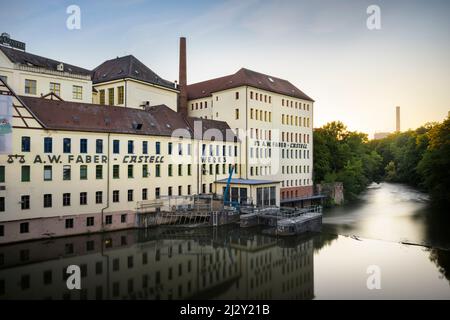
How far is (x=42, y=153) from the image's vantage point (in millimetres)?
24734

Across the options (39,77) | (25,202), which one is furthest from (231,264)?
(39,77)

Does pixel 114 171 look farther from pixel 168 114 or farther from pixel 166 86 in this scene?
pixel 166 86

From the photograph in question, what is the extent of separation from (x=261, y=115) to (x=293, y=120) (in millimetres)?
7279

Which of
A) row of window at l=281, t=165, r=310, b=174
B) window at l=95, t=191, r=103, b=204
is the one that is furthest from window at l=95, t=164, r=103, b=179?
row of window at l=281, t=165, r=310, b=174

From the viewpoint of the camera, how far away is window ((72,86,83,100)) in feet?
112

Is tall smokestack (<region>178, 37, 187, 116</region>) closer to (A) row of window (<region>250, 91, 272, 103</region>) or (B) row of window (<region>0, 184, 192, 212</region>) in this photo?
(A) row of window (<region>250, 91, 272, 103</region>)

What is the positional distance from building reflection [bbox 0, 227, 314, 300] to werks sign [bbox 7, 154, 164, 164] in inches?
221

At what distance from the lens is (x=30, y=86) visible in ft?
102

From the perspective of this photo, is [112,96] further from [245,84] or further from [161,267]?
[161,267]

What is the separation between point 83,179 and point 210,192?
1389cm

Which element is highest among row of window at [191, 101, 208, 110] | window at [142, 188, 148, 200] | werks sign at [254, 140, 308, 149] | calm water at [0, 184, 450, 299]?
row of window at [191, 101, 208, 110]

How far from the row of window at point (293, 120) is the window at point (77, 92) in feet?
81.8

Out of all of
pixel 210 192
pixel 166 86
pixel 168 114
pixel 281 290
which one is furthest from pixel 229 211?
pixel 166 86

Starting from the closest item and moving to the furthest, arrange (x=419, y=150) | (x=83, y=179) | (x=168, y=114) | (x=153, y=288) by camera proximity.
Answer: (x=153, y=288), (x=83, y=179), (x=168, y=114), (x=419, y=150)
